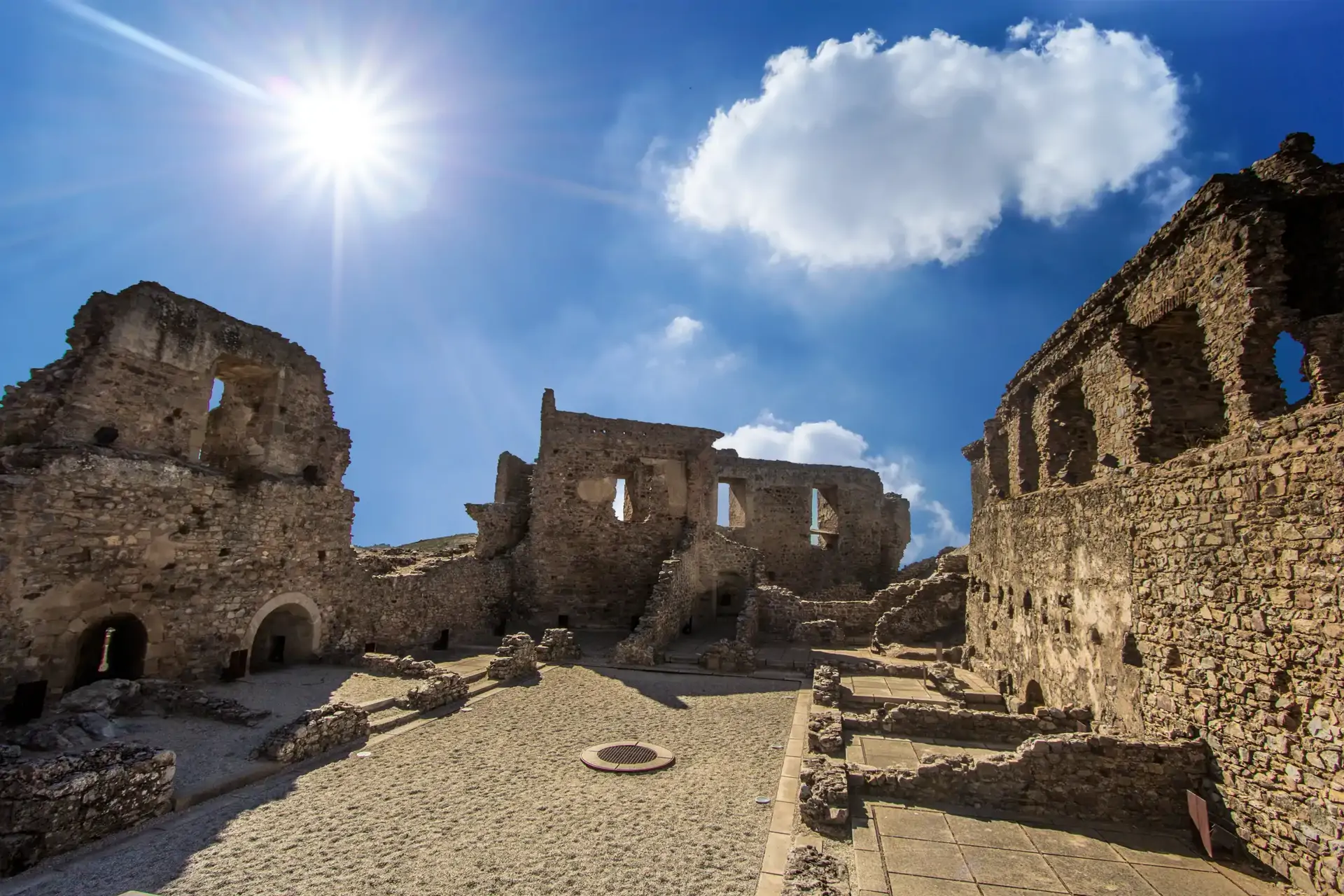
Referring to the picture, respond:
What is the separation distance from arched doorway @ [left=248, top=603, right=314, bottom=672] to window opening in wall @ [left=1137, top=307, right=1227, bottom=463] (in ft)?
54.3

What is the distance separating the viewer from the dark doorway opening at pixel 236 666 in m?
12.9

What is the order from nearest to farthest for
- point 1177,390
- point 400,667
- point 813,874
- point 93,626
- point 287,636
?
point 813,874 < point 1177,390 < point 93,626 < point 400,667 < point 287,636

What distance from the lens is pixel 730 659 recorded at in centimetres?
1648

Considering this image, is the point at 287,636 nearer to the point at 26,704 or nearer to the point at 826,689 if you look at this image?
the point at 26,704

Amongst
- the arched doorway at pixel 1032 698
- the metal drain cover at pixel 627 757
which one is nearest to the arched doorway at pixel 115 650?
the metal drain cover at pixel 627 757

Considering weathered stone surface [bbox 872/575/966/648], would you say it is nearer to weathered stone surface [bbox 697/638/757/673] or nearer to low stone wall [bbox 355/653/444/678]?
weathered stone surface [bbox 697/638/757/673]

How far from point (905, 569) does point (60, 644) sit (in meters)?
27.6

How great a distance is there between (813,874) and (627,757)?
4.09 metres

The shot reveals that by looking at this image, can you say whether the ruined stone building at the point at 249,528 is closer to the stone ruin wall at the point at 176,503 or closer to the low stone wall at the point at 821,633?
the stone ruin wall at the point at 176,503

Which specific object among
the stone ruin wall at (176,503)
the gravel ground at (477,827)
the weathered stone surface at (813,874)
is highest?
the stone ruin wall at (176,503)

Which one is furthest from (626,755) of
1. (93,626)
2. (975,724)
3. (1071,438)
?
(1071,438)

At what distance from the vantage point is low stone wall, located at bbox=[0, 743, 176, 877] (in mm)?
5883

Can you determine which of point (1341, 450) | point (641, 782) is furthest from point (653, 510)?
point (1341, 450)

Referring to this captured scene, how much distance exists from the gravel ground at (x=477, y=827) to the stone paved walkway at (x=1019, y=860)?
1.22 metres
